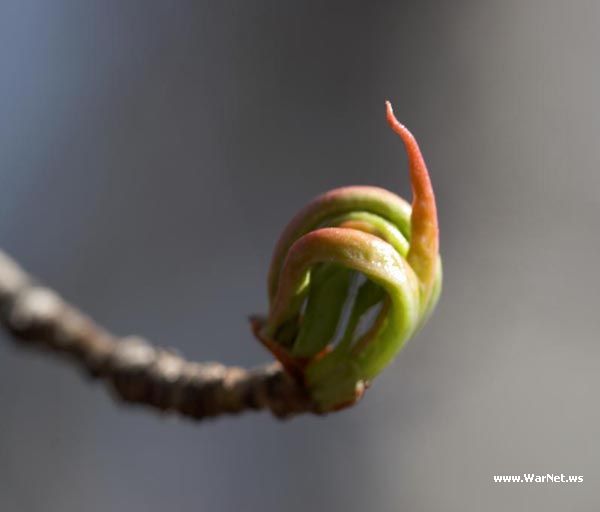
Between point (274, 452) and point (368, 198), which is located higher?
point (368, 198)

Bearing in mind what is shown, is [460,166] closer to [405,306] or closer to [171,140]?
[171,140]

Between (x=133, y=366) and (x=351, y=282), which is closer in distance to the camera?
(x=351, y=282)

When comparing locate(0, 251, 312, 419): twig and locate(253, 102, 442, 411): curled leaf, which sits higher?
locate(253, 102, 442, 411): curled leaf

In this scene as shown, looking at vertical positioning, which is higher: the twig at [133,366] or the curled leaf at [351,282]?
the curled leaf at [351,282]

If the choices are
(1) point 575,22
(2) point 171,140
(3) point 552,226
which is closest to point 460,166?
(3) point 552,226

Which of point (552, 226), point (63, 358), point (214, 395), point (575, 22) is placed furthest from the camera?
point (575, 22)

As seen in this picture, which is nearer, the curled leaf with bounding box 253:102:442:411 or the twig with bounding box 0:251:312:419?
the curled leaf with bounding box 253:102:442:411

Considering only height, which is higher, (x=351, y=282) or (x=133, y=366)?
(x=351, y=282)

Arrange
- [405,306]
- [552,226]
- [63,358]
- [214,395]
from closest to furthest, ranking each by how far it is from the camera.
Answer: [405,306]
[214,395]
[63,358]
[552,226]
